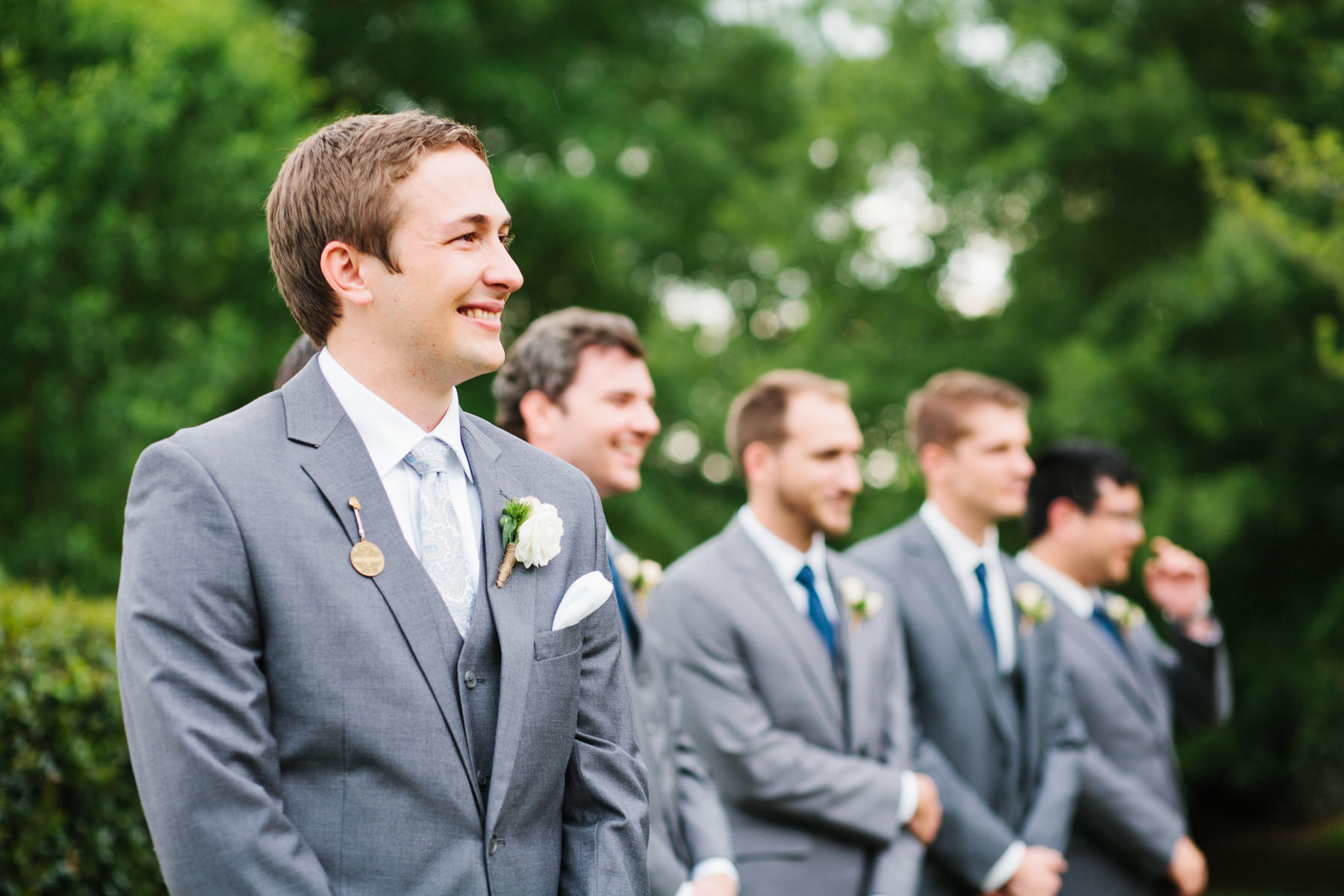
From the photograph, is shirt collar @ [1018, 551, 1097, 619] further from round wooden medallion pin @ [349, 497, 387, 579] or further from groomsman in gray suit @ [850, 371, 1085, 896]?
round wooden medallion pin @ [349, 497, 387, 579]

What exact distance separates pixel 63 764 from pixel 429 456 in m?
3.07

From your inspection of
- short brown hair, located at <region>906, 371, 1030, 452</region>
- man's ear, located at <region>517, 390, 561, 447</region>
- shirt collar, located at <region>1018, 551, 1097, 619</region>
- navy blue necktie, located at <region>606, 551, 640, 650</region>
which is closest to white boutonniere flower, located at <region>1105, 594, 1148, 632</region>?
shirt collar, located at <region>1018, 551, 1097, 619</region>

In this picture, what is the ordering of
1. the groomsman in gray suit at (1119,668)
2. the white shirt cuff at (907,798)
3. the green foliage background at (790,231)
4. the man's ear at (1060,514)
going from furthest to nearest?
the green foliage background at (790,231) < the man's ear at (1060,514) < the groomsman in gray suit at (1119,668) < the white shirt cuff at (907,798)

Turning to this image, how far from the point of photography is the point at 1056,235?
15.6 meters

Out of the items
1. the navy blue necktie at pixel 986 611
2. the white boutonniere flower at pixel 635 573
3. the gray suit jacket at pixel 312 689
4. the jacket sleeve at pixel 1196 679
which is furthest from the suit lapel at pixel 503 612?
the jacket sleeve at pixel 1196 679

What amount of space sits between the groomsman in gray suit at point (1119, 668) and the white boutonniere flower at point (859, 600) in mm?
1456

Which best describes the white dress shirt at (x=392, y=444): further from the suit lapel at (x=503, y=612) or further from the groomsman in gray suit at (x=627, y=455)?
the groomsman in gray suit at (x=627, y=455)

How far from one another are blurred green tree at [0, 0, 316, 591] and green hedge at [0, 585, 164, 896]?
570 centimetres

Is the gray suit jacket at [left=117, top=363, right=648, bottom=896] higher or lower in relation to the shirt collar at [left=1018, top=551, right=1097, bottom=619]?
higher

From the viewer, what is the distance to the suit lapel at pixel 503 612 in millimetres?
2271

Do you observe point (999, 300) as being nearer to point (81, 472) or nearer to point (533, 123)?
point (533, 123)

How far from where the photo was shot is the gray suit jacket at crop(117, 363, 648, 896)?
2.05 metres

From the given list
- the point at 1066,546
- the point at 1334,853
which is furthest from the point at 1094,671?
the point at 1334,853

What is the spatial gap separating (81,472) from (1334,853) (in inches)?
635
